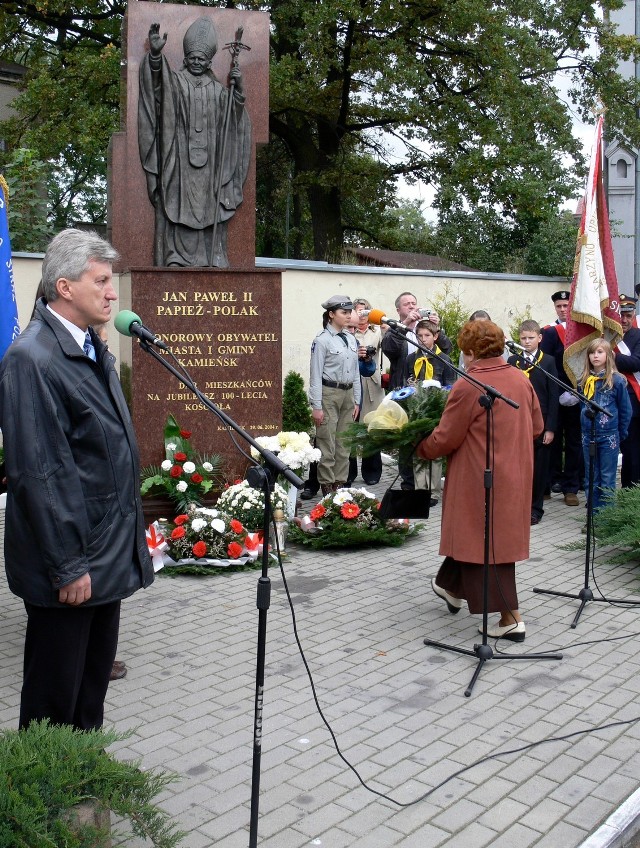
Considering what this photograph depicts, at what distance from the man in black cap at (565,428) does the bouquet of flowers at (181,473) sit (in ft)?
11.6

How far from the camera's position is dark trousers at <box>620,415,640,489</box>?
30.9 ft

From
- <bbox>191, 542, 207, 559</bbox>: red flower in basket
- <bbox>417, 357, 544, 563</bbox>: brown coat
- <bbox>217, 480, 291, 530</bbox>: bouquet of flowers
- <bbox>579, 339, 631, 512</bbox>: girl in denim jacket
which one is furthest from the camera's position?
<bbox>579, 339, 631, 512</bbox>: girl in denim jacket

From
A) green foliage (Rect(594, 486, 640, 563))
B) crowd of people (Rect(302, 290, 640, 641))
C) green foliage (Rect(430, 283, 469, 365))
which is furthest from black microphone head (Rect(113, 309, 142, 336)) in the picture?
green foliage (Rect(430, 283, 469, 365))

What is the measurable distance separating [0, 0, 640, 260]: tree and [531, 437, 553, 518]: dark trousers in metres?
11.3

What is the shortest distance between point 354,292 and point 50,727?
39.0 feet

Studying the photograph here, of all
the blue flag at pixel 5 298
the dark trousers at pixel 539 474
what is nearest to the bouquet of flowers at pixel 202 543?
the blue flag at pixel 5 298

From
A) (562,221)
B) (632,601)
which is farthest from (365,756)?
(562,221)

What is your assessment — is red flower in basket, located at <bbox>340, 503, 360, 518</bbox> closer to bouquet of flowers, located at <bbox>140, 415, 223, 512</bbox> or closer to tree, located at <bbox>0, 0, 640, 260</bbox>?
bouquet of flowers, located at <bbox>140, 415, 223, 512</bbox>

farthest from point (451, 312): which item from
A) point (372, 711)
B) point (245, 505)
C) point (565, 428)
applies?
point (372, 711)

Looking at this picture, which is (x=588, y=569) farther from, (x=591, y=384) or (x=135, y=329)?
(x=135, y=329)

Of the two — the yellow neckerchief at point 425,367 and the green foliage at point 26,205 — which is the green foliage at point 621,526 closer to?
the yellow neckerchief at point 425,367

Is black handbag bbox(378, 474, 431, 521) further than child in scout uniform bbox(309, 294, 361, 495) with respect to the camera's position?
No

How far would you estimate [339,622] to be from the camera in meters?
5.99

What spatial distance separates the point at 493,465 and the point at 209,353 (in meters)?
3.75
